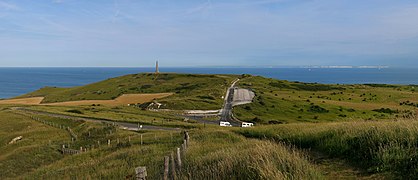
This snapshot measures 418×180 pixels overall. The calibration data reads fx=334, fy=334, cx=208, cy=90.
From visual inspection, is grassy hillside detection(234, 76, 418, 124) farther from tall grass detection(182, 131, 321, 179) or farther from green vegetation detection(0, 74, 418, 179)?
tall grass detection(182, 131, 321, 179)

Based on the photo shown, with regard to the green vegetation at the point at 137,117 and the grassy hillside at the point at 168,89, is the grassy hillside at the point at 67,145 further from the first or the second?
the grassy hillside at the point at 168,89

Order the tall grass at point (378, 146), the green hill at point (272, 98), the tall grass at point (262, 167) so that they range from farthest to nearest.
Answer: the green hill at point (272, 98) → the tall grass at point (378, 146) → the tall grass at point (262, 167)

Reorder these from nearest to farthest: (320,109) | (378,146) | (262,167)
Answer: (262,167)
(378,146)
(320,109)

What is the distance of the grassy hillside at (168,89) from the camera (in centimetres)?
8865

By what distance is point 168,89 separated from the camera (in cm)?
12769

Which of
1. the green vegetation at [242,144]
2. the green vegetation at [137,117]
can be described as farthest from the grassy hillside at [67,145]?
the green vegetation at [137,117]

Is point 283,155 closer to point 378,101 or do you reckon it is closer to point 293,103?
point 293,103

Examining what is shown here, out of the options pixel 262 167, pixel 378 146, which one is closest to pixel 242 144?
pixel 378 146

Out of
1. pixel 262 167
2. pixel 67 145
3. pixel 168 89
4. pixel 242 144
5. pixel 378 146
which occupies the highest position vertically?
pixel 378 146

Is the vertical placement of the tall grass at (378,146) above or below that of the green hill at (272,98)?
above

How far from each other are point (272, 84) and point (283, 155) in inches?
5050

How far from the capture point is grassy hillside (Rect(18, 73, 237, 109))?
291ft

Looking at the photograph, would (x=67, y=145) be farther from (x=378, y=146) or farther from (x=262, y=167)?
(x=378, y=146)

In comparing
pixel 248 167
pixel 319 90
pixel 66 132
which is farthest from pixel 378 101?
pixel 248 167
